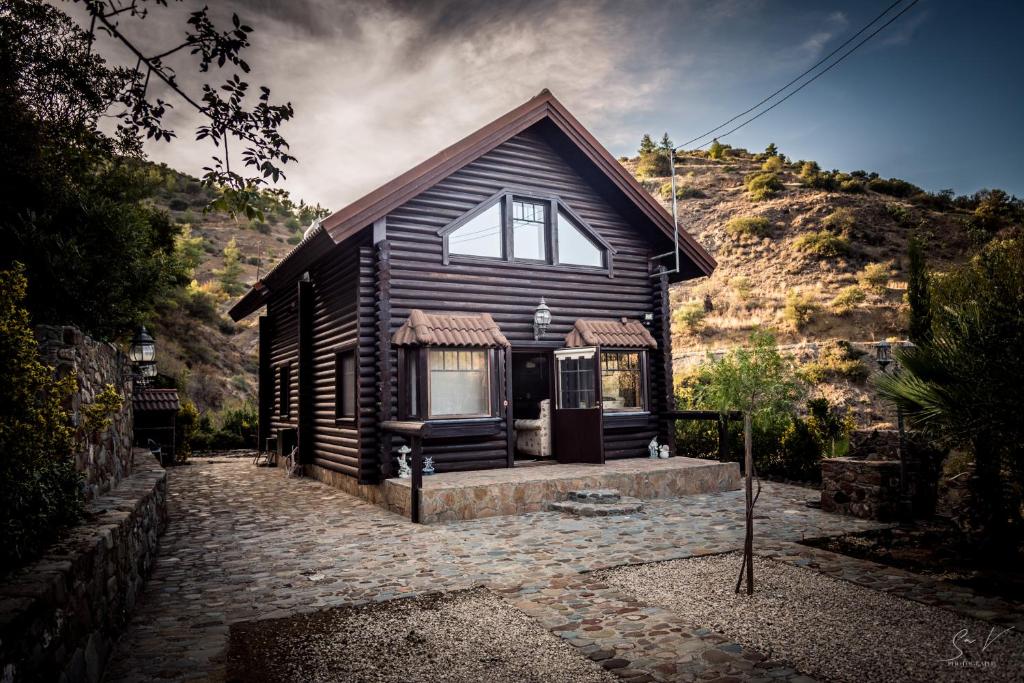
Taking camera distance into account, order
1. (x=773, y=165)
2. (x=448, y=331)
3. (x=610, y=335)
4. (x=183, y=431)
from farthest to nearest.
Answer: (x=773, y=165) → (x=183, y=431) → (x=610, y=335) → (x=448, y=331)

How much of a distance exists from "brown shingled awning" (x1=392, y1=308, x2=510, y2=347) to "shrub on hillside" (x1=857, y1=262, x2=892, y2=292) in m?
29.7

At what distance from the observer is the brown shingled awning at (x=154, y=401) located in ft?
47.5

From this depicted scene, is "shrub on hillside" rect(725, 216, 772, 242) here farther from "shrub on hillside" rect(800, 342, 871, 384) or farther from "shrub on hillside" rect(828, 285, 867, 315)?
"shrub on hillside" rect(800, 342, 871, 384)

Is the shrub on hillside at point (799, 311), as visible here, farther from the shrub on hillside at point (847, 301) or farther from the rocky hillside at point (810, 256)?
the shrub on hillside at point (847, 301)

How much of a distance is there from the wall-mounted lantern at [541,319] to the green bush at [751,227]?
37.4m

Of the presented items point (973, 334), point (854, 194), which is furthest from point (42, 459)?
point (854, 194)

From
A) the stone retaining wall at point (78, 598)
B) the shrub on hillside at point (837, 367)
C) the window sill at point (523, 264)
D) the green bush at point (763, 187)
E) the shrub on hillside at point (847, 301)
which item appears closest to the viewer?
the stone retaining wall at point (78, 598)

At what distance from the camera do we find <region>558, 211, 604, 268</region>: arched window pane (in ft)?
38.9

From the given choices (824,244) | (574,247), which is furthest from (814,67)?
(824,244)

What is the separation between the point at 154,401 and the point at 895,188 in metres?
52.5

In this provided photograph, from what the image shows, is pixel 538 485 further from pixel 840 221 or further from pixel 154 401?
pixel 840 221

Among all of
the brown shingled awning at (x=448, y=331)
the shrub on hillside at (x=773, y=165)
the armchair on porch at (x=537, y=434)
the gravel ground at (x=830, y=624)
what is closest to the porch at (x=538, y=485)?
the armchair on porch at (x=537, y=434)

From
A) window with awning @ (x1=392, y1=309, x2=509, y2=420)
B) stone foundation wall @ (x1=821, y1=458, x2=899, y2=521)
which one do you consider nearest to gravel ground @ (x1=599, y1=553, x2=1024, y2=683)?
stone foundation wall @ (x1=821, y1=458, x2=899, y2=521)

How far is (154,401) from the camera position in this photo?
14.7 meters
